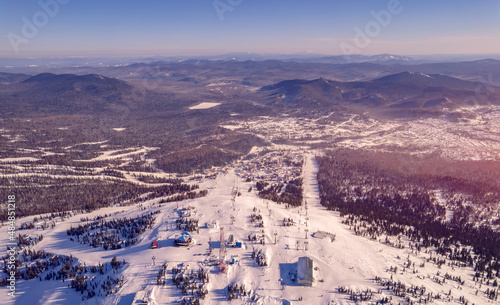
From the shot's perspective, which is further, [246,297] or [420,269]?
[420,269]

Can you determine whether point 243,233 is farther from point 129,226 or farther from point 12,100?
point 12,100

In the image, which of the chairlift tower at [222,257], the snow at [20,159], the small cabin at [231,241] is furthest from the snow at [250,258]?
the snow at [20,159]

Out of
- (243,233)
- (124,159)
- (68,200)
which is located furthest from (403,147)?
(68,200)

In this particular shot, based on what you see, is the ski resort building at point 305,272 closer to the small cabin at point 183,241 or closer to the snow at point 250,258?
the snow at point 250,258

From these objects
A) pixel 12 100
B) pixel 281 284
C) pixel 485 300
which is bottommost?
pixel 485 300

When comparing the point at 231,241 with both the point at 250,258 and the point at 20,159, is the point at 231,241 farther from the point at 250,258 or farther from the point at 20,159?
the point at 20,159

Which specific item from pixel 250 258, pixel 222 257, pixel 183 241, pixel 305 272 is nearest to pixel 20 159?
pixel 183 241

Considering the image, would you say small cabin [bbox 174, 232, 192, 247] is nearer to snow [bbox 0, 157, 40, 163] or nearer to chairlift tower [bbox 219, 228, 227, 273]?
chairlift tower [bbox 219, 228, 227, 273]

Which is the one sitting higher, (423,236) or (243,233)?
(243,233)
